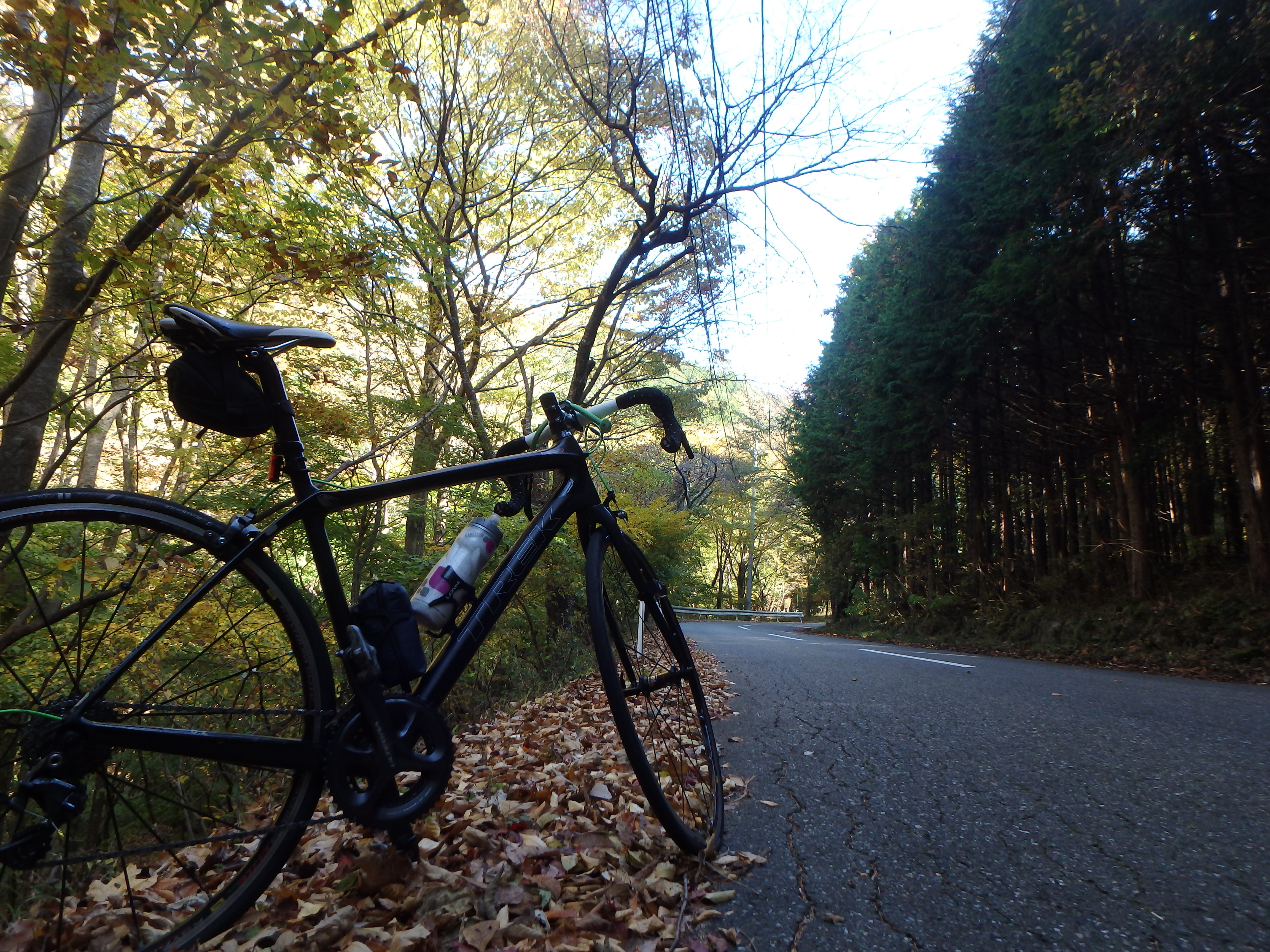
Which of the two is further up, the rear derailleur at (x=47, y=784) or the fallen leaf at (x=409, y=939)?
the rear derailleur at (x=47, y=784)

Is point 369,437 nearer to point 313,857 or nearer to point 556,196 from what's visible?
→ point 556,196

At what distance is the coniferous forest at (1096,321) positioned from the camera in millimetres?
8414

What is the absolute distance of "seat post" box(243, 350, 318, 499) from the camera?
1.65 meters

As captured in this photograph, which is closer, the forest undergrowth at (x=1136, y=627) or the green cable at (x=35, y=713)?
the green cable at (x=35, y=713)

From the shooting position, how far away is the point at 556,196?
398 inches

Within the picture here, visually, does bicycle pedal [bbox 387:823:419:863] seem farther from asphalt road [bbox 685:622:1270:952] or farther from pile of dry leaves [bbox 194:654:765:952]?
asphalt road [bbox 685:622:1270:952]

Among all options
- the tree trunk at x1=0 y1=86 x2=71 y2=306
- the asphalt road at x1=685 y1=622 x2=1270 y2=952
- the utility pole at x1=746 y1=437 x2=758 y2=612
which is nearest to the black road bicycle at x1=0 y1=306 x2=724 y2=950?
the asphalt road at x1=685 y1=622 x2=1270 y2=952

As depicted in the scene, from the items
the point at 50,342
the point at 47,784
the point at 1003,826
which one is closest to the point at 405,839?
the point at 47,784

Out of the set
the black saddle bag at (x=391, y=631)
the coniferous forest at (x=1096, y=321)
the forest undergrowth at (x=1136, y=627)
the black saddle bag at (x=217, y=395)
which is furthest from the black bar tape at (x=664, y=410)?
the forest undergrowth at (x=1136, y=627)

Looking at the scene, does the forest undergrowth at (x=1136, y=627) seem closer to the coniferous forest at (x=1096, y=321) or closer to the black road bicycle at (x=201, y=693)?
the coniferous forest at (x=1096, y=321)

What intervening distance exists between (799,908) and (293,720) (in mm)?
1395

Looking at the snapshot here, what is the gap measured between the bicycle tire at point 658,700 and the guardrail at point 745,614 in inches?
1154

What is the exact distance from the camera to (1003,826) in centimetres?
223

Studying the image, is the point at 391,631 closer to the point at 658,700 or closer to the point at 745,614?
the point at 658,700
